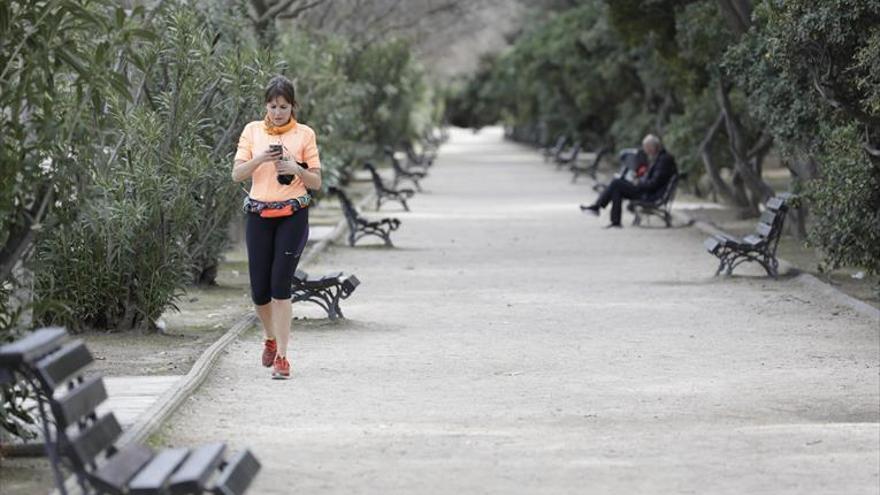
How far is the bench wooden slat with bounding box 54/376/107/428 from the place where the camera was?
290 inches

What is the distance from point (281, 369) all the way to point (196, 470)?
222 inches

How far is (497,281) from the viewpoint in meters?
21.3

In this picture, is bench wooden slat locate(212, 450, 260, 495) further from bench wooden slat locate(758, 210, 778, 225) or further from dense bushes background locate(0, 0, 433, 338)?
bench wooden slat locate(758, 210, 778, 225)

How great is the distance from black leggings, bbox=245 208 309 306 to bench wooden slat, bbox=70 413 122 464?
488cm

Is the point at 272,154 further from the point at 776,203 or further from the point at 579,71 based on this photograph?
the point at 579,71

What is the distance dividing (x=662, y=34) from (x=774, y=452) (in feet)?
68.7

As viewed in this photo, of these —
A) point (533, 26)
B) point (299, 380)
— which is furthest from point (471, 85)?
point (299, 380)

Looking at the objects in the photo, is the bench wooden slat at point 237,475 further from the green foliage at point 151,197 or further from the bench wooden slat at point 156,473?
the green foliage at point 151,197

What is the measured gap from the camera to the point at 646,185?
103 ft

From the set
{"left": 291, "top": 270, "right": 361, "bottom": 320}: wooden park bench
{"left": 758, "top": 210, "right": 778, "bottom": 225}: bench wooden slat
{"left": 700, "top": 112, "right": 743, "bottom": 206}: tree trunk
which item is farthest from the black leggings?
{"left": 700, "top": 112, "right": 743, "bottom": 206}: tree trunk

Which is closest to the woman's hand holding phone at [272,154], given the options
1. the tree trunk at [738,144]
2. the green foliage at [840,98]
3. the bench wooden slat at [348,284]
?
the bench wooden slat at [348,284]

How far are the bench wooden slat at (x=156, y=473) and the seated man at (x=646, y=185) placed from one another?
23.8m

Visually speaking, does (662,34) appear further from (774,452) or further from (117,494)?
(117,494)

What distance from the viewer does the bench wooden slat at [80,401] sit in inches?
290
